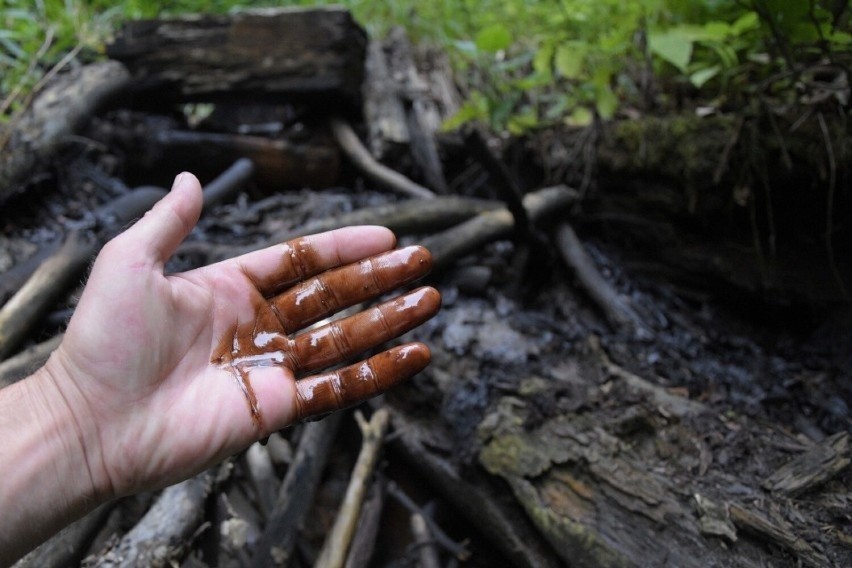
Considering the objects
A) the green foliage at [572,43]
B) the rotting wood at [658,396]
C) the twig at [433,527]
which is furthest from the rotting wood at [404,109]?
the twig at [433,527]

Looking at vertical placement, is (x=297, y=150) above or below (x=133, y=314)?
below

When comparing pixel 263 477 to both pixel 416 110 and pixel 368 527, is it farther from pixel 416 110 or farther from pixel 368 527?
pixel 416 110

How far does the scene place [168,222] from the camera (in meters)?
1.58

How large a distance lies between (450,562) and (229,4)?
6.39m

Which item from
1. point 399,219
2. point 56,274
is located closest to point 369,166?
point 399,219

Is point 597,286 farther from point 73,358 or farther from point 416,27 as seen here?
point 416,27

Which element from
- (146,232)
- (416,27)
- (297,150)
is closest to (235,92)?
(297,150)

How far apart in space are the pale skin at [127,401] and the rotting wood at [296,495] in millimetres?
734

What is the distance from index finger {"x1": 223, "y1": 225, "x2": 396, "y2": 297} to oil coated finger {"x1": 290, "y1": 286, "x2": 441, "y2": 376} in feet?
0.69

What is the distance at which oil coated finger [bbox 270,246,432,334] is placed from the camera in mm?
1850

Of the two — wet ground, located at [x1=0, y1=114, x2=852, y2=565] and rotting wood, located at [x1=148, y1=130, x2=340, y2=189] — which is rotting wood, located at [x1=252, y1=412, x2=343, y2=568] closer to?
wet ground, located at [x1=0, y1=114, x2=852, y2=565]

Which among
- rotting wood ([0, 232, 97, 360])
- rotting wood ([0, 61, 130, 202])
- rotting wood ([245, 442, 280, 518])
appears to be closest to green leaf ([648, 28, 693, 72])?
rotting wood ([245, 442, 280, 518])

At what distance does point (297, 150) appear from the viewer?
4.72 metres

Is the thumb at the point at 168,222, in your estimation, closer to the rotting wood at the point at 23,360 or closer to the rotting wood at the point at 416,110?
the rotting wood at the point at 23,360
